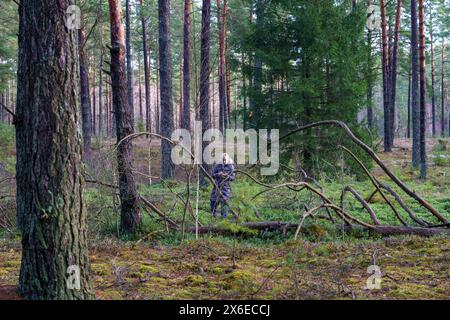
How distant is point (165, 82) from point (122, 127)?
955 cm

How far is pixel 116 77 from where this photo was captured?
779 centimetres

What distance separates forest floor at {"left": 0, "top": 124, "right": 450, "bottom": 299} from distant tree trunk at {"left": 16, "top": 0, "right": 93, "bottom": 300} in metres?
0.60

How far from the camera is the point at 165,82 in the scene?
673 inches

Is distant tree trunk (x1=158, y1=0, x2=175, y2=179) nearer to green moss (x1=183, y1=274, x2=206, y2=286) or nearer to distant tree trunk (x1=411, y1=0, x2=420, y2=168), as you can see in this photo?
distant tree trunk (x1=411, y1=0, x2=420, y2=168)

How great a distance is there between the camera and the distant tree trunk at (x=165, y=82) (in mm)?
16672

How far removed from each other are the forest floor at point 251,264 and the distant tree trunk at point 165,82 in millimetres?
8138

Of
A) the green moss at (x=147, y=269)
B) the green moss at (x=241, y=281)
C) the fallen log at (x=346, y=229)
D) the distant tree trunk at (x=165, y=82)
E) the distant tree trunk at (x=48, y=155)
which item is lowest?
the green moss at (x=147, y=269)

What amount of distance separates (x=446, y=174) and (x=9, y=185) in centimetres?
1696

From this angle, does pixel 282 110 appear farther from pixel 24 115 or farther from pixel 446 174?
pixel 24 115

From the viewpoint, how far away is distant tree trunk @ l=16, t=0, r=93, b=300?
359 centimetres

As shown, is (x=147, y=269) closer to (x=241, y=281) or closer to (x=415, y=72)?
(x=241, y=281)

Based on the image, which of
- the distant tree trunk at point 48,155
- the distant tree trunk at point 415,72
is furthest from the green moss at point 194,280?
the distant tree trunk at point 415,72

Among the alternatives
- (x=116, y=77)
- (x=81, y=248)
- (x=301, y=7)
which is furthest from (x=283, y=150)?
(x=81, y=248)

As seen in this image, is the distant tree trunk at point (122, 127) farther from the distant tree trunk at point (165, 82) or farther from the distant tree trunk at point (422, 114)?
the distant tree trunk at point (422, 114)
